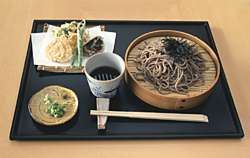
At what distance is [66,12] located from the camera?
3.55ft

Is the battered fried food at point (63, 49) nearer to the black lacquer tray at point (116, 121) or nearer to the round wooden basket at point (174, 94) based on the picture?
the black lacquer tray at point (116, 121)

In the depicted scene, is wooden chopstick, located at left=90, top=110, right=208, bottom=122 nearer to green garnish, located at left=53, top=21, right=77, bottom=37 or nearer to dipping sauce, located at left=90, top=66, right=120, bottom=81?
dipping sauce, located at left=90, top=66, right=120, bottom=81

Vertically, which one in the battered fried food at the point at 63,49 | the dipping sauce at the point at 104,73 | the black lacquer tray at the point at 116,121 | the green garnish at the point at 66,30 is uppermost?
the green garnish at the point at 66,30

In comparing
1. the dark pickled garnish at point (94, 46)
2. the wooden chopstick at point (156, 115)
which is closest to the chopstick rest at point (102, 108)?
the wooden chopstick at point (156, 115)

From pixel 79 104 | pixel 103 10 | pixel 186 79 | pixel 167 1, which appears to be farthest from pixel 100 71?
pixel 167 1

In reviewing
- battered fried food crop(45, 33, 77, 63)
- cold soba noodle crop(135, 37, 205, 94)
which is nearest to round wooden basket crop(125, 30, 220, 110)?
cold soba noodle crop(135, 37, 205, 94)

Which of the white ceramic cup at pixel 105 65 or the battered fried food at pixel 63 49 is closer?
the white ceramic cup at pixel 105 65

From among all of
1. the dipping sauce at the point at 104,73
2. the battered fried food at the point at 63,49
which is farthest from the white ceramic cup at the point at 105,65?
the battered fried food at the point at 63,49

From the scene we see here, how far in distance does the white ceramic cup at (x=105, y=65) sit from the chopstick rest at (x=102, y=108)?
1 cm

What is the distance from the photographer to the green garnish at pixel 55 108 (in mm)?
792

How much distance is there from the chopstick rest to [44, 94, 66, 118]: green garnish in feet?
0.27

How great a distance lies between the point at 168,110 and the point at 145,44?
20 cm

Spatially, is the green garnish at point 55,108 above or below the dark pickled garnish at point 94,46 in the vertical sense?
below

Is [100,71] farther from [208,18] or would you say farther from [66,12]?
[208,18]
